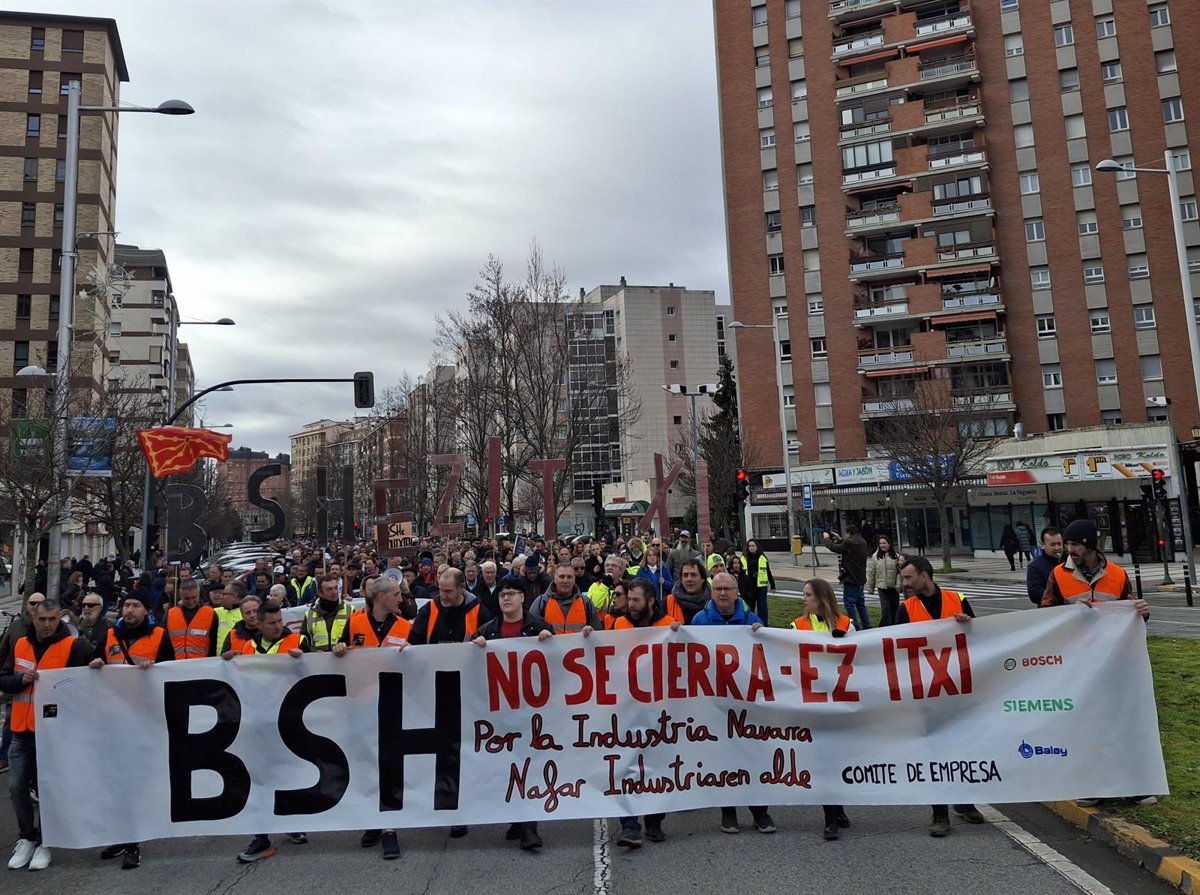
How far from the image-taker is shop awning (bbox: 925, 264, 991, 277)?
45.9 m

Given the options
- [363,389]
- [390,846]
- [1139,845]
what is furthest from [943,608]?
[363,389]

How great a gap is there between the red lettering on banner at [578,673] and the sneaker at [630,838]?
2.90ft

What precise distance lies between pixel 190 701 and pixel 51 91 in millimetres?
63478

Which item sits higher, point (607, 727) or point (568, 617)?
point (568, 617)

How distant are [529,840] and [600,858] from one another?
0.50 meters

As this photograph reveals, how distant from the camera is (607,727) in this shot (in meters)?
6.02

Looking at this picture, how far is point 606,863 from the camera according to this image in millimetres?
5375

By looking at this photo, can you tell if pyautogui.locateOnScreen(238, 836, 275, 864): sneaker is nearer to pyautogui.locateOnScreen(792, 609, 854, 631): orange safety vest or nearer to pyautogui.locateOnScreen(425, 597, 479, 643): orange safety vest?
pyautogui.locateOnScreen(425, 597, 479, 643): orange safety vest

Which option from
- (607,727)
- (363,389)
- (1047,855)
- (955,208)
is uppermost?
(955,208)

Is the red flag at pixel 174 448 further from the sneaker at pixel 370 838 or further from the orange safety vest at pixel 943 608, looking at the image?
the orange safety vest at pixel 943 608

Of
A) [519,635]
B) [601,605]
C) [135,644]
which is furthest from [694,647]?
[601,605]

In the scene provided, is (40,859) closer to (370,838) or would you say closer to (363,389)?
(370,838)

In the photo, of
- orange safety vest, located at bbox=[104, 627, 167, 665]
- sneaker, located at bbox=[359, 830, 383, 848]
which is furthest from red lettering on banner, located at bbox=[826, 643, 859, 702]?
orange safety vest, located at bbox=[104, 627, 167, 665]

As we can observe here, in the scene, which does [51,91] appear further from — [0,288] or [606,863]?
[606,863]
